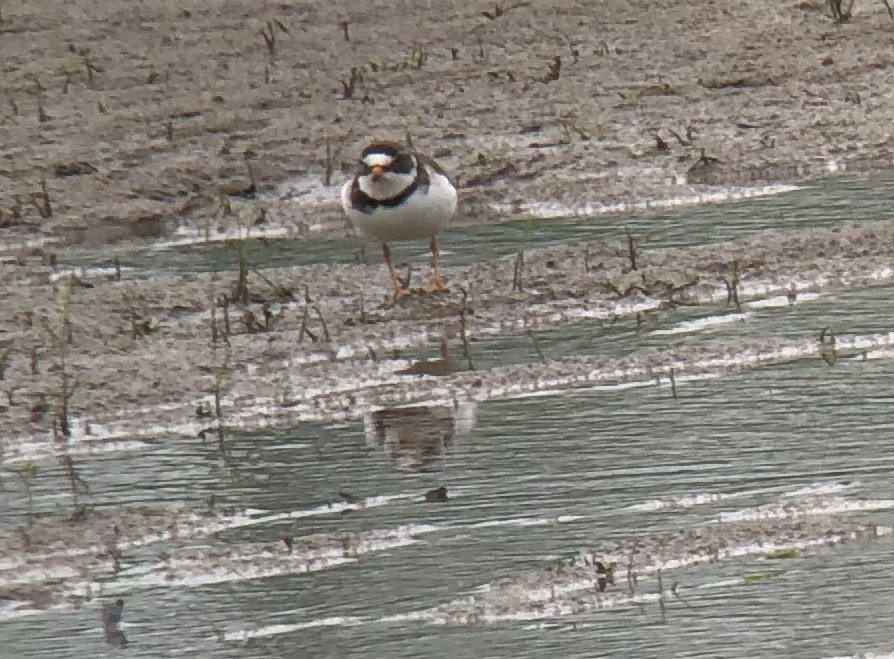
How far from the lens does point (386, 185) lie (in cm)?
982

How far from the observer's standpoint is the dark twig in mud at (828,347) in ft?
27.2

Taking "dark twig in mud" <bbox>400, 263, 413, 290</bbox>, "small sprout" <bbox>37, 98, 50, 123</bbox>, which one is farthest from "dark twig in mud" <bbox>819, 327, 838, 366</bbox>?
"small sprout" <bbox>37, 98, 50, 123</bbox>

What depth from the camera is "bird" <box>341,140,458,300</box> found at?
978 cm

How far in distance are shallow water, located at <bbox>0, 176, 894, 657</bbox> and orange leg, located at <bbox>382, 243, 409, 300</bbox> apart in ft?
2.34

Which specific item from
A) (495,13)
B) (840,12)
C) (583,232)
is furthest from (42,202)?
(840,12)

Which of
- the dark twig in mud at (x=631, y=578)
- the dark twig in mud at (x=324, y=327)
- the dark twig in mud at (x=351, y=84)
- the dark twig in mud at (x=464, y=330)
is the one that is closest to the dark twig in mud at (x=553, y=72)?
the dark twig in mud at (x=351, y=84)

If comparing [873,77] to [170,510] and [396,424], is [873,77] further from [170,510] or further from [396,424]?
[170,510]

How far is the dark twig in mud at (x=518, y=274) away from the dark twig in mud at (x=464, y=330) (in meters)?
0.19

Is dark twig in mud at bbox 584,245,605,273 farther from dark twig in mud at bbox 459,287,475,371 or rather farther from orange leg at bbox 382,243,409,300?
orange leg at bbox 382,243,409,300

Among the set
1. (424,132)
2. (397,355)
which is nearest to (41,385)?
(397,355)

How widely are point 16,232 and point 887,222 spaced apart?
3945 mm

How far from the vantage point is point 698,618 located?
5996mm

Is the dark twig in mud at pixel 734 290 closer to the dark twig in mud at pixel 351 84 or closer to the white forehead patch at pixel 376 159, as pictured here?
the white forehead patch at pixel 376 159

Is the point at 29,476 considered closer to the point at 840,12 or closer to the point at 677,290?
the point at 677,290
